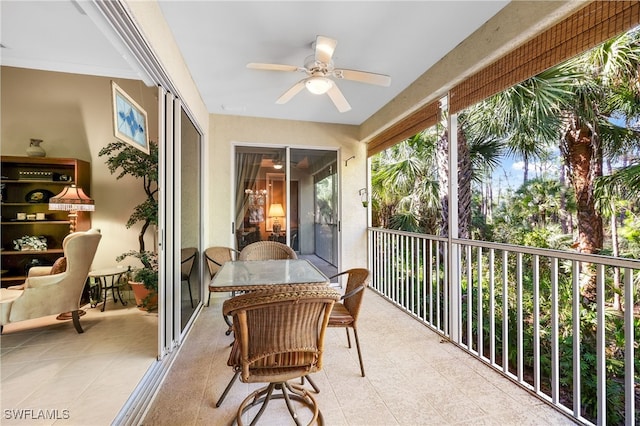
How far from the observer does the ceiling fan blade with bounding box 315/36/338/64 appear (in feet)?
6.21

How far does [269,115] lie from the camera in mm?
4039

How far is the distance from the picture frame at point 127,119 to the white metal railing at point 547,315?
2929 millimetres

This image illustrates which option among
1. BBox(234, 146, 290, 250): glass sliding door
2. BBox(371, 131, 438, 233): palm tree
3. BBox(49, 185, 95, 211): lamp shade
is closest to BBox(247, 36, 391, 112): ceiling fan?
BBox(234, 146, 290, 250): glass sliding door

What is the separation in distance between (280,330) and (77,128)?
13.3 ft

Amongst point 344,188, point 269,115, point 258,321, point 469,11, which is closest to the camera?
point 258,321

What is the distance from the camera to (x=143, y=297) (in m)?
3.27

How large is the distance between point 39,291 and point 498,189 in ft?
17.5

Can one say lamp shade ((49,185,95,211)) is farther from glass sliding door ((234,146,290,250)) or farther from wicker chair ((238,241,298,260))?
wicker chair ((238,241,298,260))

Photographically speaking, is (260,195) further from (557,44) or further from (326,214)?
(557,44)

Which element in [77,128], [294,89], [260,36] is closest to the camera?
[260,36]

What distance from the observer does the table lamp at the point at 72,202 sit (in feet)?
10.0

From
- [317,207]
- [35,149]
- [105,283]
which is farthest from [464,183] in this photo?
[35,149]

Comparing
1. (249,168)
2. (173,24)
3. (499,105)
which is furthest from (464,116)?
(173,24)

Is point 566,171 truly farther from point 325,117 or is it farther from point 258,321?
point 258,321
